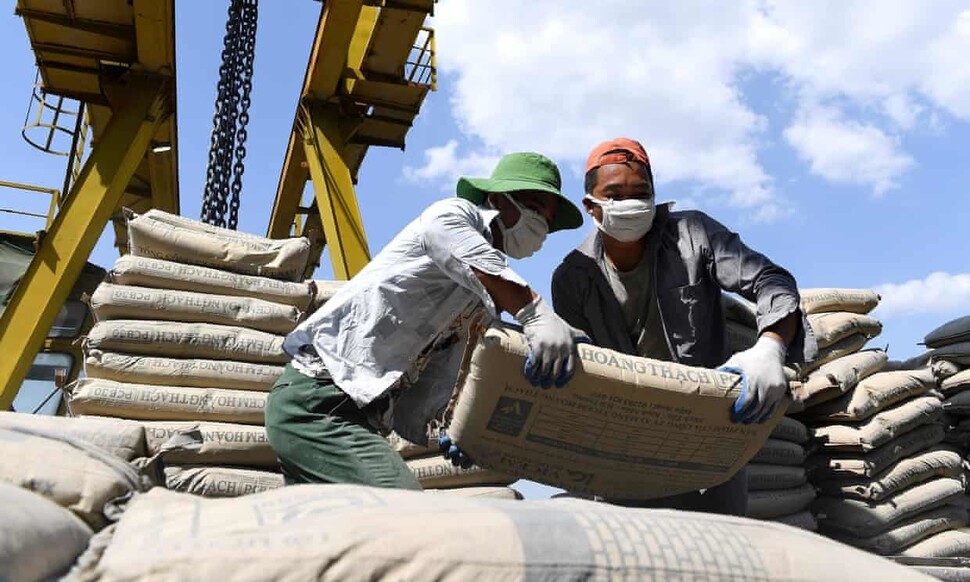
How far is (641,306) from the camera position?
252 cm

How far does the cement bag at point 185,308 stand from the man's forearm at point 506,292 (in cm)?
200

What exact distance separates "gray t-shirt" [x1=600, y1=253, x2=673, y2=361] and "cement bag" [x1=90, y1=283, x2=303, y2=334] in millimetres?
1684

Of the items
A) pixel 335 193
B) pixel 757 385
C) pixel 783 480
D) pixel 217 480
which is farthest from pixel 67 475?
pixel 335 193

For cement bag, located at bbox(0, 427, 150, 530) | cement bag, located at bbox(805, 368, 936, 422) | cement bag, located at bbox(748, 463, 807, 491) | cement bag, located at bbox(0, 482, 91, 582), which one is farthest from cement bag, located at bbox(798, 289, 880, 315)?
cement bag, located at bbox(0, 482, 91, 582)

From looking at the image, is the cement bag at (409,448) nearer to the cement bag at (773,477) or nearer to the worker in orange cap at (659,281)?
the worker in orange cap at (659,281)

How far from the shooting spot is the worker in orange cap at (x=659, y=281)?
227 centimetres

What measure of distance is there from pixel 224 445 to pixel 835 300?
3001 mm

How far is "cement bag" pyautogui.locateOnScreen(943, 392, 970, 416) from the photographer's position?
4.37 m

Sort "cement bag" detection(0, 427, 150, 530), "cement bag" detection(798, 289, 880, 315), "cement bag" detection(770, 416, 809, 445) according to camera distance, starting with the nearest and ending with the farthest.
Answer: "cement bag" detection(0, 427, 150, 530) → "cement bag" detection(770, 416, 809, 445) → "cement bag" detection(798, 289, 880, 315)

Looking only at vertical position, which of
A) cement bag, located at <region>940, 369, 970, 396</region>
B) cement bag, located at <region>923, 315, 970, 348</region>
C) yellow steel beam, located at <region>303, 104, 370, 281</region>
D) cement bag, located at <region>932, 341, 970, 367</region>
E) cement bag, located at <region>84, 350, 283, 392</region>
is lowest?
cement bag, located at <region>84, 350, 283, 392</region>

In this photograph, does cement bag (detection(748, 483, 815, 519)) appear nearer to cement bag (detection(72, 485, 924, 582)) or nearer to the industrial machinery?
cement bag (detection(72, 485, 924, 582))

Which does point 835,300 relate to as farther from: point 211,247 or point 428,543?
point 428,543

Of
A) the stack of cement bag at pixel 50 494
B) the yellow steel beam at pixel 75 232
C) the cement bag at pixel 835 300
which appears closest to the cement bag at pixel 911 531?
the cement bag at pixel 835 300

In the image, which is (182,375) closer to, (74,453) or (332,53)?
(74,453)
